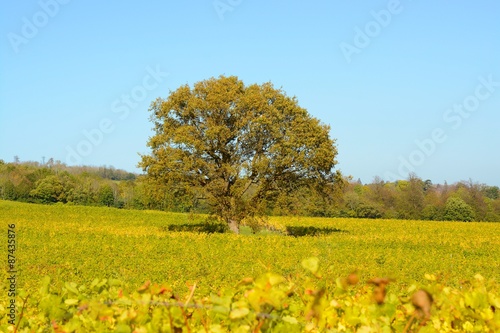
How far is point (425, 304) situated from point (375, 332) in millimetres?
374

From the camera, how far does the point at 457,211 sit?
7450 centimetres

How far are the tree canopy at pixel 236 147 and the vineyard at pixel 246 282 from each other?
2.90m

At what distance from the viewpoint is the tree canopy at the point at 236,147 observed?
1144 inches

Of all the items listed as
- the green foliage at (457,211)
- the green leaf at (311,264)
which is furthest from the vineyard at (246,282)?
the green foliage at (457,211)

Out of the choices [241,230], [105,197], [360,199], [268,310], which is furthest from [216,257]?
[105,197]

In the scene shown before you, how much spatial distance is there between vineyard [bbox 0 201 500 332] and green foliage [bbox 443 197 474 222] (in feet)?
94.9

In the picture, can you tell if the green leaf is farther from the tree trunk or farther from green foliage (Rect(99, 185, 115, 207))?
green foliage (Rect(99, 185, 115, 207))

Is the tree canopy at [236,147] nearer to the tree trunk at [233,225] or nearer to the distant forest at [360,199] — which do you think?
the tree trunk at [233,225]

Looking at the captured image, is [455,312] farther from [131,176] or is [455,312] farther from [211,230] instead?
[131,176]

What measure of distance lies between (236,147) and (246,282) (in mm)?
27975

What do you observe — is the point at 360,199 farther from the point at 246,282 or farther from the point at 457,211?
the point at 246,282

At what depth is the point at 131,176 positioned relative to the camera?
7288 inches

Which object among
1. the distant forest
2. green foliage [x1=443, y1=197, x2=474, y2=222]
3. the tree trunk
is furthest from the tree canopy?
green foliage [x1=443, y1=197, x2=474, y2=222]

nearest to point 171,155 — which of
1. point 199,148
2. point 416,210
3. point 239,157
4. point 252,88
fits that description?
point 199,148
